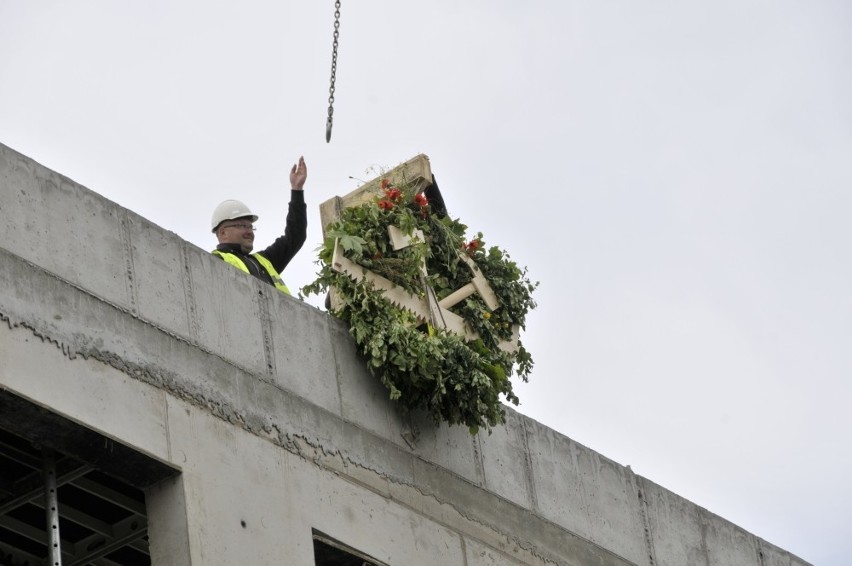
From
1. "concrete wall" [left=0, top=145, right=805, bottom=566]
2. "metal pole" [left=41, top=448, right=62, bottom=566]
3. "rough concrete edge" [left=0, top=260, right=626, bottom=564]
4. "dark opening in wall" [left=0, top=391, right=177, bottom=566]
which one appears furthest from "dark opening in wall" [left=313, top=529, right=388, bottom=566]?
"metal pole" [left=41, top=448, right=62, bottom=566]

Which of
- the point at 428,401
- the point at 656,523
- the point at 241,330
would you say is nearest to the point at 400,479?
the point at 428,401

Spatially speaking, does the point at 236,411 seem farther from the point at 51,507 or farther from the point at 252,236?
the point at 252,236

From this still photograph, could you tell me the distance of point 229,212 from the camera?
18.2m

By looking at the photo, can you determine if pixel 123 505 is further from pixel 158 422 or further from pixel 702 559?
pixel 702 559

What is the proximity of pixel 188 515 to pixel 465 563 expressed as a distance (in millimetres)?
3202

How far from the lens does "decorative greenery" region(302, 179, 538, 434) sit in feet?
54.3

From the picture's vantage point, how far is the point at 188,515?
1404 cm

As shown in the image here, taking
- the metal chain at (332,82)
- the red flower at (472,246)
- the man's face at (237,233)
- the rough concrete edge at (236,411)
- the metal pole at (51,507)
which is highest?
the metal chain at (332,82)

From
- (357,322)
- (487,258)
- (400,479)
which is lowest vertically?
(400,479)

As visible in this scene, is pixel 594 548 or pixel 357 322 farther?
pixel 594 548

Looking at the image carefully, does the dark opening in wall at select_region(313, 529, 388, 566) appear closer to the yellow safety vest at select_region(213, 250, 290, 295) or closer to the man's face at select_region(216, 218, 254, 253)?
the yellow safety vest at select_region(213, 250, 290, 295)

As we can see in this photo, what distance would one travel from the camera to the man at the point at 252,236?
17625mm

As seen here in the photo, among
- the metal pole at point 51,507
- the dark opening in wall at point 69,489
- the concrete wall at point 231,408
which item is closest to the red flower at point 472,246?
the concrete wall at point 231,408

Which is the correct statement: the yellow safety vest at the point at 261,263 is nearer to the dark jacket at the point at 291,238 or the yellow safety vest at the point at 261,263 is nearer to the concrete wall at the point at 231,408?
the dark jacket at the point at 291,238
